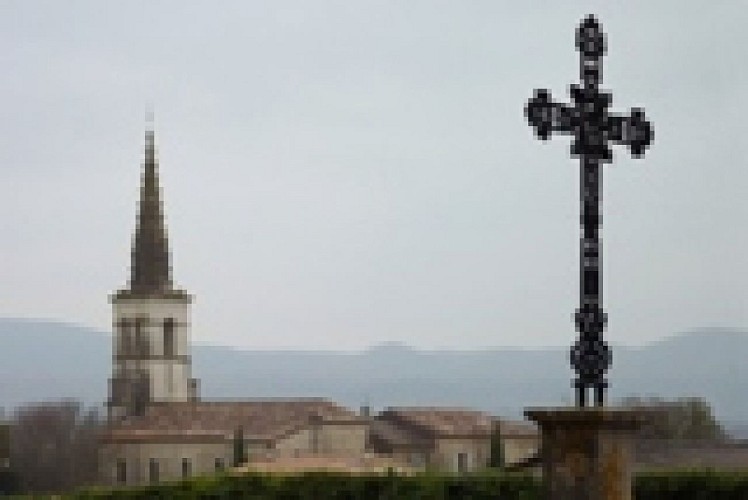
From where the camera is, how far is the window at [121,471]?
95.1 metres

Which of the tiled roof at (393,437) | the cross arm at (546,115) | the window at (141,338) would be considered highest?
the window at (141,338)

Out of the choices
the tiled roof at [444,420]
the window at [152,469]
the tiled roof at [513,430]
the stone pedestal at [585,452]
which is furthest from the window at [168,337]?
the stone pedestal at [585,452]

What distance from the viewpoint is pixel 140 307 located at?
10662cm

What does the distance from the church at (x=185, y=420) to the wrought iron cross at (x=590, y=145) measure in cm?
7031

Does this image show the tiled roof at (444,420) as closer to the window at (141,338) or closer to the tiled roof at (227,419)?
the tiled roof at (227,419)

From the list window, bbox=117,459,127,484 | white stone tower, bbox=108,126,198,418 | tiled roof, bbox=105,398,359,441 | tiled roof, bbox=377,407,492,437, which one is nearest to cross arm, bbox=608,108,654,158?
tiled roof, bbox=105,398,359,441

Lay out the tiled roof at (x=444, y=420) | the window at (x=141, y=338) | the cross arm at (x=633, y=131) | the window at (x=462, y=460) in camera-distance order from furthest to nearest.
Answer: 1. the window at (x=141, y=338)
2. the tiled roof at (x=444, y=420)
3. the window at (x=462, y=460)
4. the cross arm at (x=633, y=131)

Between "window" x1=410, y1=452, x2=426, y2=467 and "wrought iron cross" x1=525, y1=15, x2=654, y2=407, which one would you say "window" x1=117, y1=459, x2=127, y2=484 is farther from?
"wrought iron cross" x1=525, y1=15, x2=654, y2=407

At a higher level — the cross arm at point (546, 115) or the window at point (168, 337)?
the window at point (168, 337)

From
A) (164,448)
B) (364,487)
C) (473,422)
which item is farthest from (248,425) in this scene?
(364,487)

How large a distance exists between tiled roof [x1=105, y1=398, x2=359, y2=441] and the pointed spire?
10.4 metres

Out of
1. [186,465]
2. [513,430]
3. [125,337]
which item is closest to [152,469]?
[186,465]

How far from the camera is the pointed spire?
108 m

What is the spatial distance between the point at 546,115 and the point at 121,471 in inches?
3271
